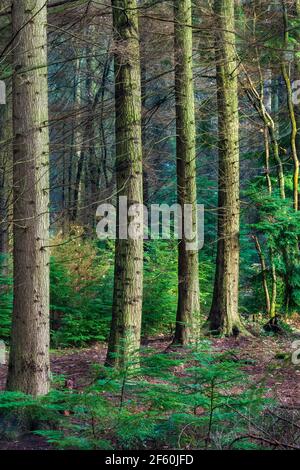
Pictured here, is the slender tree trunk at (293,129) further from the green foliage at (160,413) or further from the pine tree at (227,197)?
the green foliage at (160,413)

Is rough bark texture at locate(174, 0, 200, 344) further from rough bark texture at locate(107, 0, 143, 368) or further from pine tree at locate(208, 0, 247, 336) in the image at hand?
rough bark texture at locate(107, 0, 143, 368)

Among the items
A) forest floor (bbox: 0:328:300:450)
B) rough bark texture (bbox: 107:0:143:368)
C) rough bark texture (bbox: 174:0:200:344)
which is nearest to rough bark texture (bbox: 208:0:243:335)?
forest floor (bbox: 0:328:300:450)

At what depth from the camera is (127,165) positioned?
9.16m

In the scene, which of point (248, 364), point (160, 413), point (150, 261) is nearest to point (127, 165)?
point (248, 364)

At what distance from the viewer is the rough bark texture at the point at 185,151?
11.7 m

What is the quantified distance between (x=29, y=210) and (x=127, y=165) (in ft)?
7.85

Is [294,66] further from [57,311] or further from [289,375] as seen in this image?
[289,375]

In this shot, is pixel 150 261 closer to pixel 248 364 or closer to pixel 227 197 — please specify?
pixel 227 197

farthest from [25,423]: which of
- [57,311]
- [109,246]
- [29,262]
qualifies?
[109,246]

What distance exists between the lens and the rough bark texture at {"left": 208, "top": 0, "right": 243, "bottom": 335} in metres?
13.4

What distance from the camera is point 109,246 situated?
1659 centimetres

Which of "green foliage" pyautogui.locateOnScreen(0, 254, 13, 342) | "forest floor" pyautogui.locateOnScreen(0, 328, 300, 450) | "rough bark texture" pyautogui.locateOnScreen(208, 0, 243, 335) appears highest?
"rough bark texture" pyautogui.locateOnScreen(208, 0, 243, 335)

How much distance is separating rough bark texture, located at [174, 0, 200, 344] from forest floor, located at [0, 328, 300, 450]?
2.57ft

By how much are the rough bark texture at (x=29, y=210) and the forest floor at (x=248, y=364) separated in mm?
795
